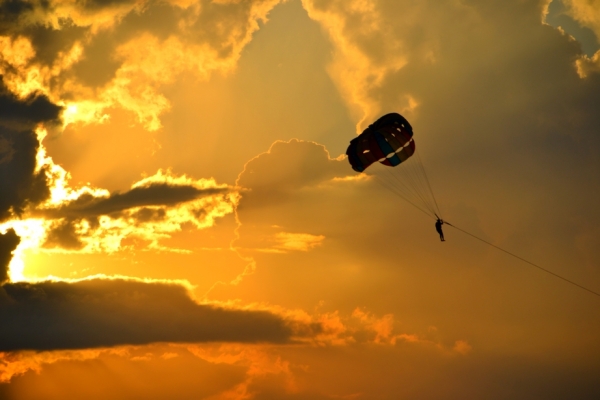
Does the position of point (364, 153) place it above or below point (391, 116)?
below

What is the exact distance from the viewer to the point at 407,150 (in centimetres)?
6475

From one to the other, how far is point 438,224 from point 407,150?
10.5 m

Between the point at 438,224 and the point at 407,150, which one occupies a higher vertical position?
the point at 407,150

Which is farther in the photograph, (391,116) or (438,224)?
(391,116)

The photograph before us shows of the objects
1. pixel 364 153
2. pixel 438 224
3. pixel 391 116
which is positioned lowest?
pixel 438 224

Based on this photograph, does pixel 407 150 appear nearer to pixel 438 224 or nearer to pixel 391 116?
pixel 391 116

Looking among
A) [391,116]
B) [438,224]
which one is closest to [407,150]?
[391,116]

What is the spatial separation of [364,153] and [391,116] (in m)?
5.30

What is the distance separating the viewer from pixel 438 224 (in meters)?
59.2

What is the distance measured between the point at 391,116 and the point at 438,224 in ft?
45.1

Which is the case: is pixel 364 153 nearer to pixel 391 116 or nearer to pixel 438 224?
pixel 391 116

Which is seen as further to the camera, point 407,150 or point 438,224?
point 407,150

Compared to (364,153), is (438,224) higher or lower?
lower

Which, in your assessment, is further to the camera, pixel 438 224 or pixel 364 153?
pixel 364 153
